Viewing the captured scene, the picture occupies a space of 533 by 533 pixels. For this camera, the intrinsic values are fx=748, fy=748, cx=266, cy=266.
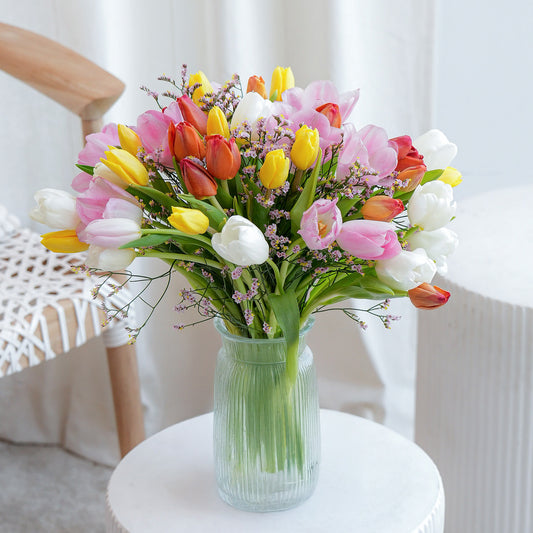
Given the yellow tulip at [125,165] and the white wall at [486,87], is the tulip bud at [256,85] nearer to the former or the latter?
the yellow tulip at [125,165]

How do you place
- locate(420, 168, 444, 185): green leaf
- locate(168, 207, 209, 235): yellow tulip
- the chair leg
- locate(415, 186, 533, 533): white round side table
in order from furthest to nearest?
the chair leg, locate(415, 186, 533, 533): white round side table, locate(420, 168, 444, 185): green leaf, locate(168, 207, 209, 235): yellow tulip

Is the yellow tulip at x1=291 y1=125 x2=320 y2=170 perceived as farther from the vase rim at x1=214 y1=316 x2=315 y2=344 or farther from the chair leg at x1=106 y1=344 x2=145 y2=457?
the chair leg at x1=106 y1=344 x2=145 y2=457

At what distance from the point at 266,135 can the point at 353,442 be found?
420 millimetres

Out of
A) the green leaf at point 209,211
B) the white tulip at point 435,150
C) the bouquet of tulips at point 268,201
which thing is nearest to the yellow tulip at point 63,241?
the bouquet of tulips at point 268,201

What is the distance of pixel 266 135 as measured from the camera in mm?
626

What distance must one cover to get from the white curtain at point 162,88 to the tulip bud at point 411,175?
2.64ft

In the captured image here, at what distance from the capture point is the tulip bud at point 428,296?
2.09 ft

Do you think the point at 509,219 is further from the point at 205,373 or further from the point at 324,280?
the point at 205,373

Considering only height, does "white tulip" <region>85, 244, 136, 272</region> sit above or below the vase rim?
above

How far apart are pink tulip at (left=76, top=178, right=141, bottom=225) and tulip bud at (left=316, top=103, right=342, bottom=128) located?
0.59ft

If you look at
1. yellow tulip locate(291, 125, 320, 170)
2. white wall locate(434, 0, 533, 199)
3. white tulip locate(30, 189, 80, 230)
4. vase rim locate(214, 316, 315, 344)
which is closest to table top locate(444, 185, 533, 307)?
white wall locate(434, 0, 533, 199)

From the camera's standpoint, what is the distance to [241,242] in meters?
0.57

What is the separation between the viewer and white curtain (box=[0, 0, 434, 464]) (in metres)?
1.40

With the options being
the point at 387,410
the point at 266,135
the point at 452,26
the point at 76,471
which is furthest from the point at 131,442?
the point at 452,26
